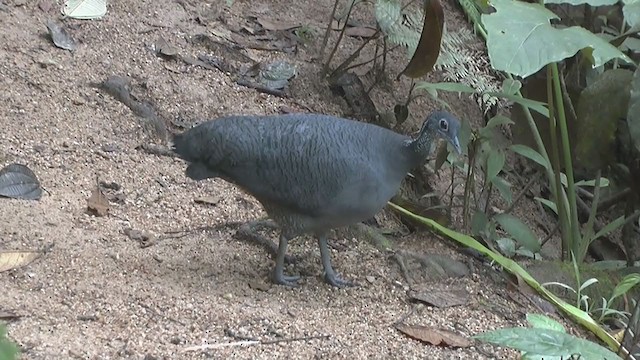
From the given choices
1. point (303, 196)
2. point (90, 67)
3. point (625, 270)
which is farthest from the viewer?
point (90, 67)

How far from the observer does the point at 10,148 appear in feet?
12.6

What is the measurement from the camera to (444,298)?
3457 mm

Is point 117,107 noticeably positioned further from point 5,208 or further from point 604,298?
point 604,298

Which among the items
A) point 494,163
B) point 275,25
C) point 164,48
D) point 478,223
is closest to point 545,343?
point 494,163

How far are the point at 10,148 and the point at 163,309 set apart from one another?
132 cm

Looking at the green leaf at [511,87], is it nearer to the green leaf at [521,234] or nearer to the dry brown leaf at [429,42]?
the dry brown leaf at [429,42]

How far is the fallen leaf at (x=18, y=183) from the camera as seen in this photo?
3482mm

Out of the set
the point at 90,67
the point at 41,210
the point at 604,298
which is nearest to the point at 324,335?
the point at 41,210

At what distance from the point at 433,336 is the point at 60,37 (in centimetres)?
266

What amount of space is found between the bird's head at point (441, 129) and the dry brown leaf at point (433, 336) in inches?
27.2

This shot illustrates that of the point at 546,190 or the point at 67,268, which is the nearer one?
the point at 67,268

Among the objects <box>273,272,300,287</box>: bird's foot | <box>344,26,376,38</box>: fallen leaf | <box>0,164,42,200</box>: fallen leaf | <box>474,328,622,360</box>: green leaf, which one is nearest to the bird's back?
<box>273,272,300,287</box>: bird's foot

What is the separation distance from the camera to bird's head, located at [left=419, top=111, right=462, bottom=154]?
338cm

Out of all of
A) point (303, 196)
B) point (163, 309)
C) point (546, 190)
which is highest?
point (303, 196)
